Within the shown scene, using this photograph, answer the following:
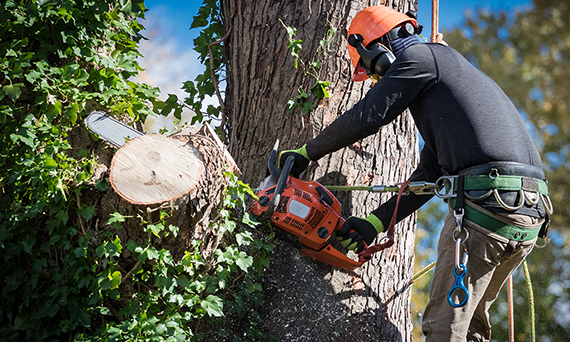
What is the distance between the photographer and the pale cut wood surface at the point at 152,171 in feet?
6.64

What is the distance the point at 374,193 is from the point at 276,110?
869mm

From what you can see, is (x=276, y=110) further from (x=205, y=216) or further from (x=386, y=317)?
(x=386, y=317)

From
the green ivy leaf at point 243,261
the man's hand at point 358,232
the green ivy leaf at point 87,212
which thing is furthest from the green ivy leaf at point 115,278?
the man's hand at point 358,232

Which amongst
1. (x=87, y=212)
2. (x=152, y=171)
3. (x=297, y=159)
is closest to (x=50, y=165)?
(x=87, y=212)

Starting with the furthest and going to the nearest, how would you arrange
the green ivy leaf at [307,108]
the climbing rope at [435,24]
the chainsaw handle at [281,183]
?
the climbing rope at [435,24] → the green ivy leaf at [307,108] → the chainsaw handle at [281,183]

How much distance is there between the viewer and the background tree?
44.4ft

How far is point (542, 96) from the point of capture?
15477 mm

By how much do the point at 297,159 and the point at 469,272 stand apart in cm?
110

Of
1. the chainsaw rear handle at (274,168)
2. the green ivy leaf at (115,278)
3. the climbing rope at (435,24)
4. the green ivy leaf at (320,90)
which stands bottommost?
the green ivy leaf at (115,278)

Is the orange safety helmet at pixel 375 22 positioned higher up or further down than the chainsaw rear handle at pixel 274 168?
higher up

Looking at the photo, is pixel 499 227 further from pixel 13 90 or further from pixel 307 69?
pixel 13 90

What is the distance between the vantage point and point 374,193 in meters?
2.84

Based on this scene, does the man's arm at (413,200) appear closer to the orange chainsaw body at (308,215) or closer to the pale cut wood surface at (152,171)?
the orange chainsaw body at (308,215)

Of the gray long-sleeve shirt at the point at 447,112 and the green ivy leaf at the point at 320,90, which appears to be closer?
the gray long-sleeve shirt at the point at 447,112
